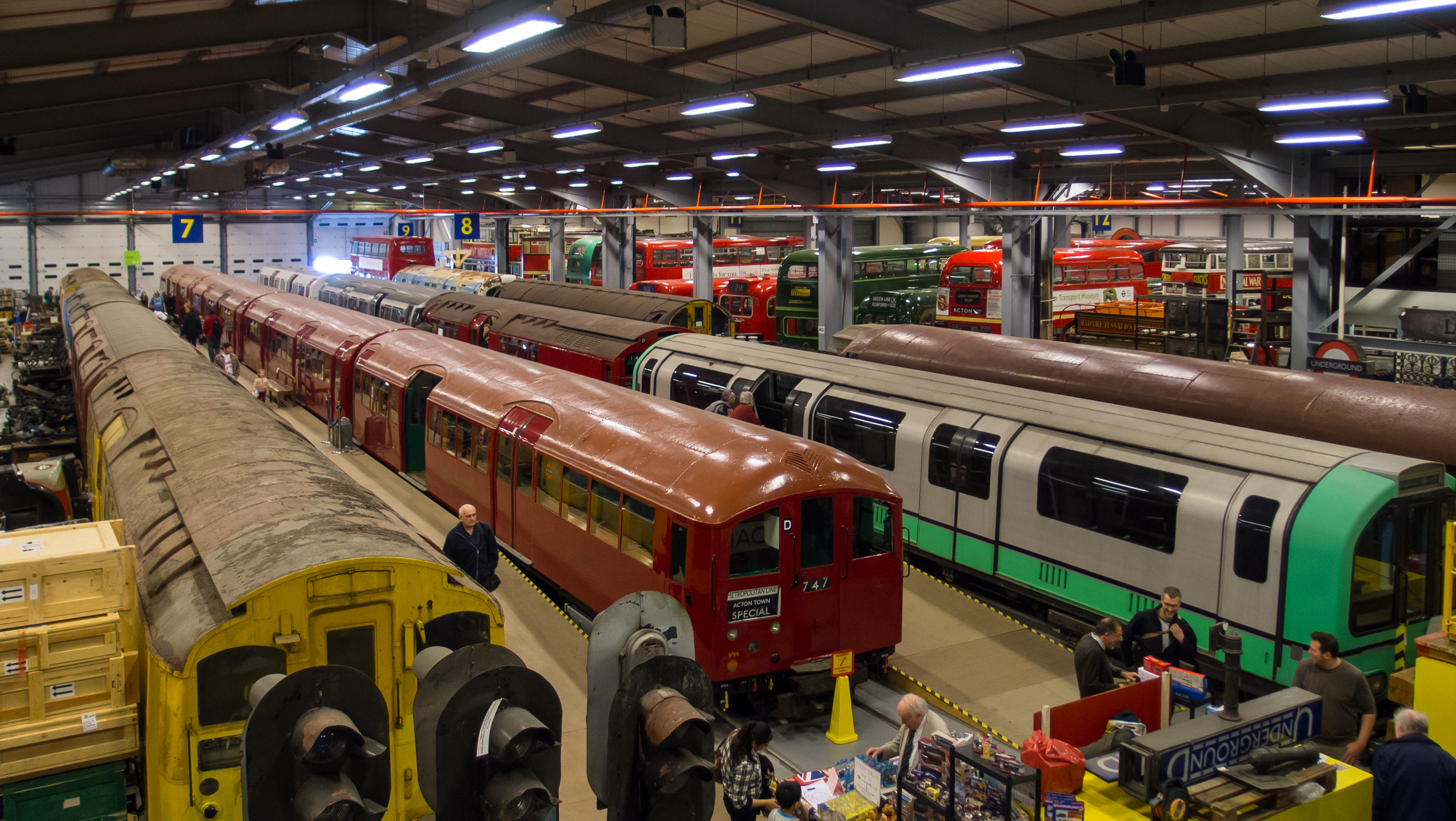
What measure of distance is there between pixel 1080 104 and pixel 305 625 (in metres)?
13.8

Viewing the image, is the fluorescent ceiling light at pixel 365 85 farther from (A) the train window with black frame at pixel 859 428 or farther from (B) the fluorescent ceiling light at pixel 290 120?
(A) the train window with black frame at pixel 859 428

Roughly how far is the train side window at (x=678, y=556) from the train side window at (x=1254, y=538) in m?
4.71

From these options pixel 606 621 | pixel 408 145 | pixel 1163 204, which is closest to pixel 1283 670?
pixel 606 621

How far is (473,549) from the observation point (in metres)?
10.1

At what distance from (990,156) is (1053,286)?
20.0 feet

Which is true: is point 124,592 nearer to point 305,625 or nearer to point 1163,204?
point 305,625

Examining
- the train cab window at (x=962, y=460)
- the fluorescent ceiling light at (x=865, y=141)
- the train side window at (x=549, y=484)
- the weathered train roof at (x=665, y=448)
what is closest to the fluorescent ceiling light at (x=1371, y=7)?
the train cab window at (x=962, y=460)

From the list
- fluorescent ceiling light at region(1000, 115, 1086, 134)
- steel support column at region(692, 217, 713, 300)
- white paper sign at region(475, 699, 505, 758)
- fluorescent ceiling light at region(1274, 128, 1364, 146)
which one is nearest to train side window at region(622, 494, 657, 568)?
white paper sign at region(475, 699, 505, 758)

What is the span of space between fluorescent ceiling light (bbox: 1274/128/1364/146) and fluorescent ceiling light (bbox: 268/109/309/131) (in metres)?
15.5

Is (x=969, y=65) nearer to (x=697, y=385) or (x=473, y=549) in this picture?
(x=697, y=385)

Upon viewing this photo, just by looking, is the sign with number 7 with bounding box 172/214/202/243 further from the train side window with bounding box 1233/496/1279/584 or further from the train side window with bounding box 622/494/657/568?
the train side window with bounding box 1233/496/1279/584

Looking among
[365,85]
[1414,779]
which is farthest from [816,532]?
[365,85]

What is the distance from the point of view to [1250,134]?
56.1 ft

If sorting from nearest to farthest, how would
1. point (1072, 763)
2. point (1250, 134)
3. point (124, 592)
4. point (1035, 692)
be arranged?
point (1072, 763)
point (124, 592)
point (1035, 692)
point (1250, 134)
